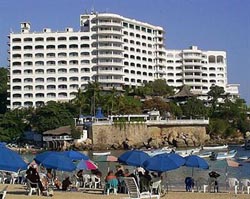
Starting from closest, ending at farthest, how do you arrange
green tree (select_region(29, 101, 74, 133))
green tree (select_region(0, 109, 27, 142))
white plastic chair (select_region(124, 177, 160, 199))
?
white plastic chair (select_region(124, 177, 160, 199))
green tree (select_region(29, 101, 74, 133))
green tree (select_region(0, 109, 27, 142))

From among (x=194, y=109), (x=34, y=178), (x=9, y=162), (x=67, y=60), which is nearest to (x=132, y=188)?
(x=34, y=178)

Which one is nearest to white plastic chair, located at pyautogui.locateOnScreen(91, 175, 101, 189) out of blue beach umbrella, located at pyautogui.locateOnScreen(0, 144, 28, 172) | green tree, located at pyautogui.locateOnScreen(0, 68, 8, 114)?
blue beach umbrella, located at pyautogui.locateOnScreen(0, 144, 28, 172)

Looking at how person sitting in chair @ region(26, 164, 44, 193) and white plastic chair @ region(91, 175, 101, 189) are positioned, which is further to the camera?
white plastic chair @ region(91, 175, 101, 189)

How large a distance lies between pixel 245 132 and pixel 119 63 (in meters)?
26.2

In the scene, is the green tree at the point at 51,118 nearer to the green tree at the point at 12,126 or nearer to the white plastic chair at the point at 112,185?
the green tree at the point at 12,126

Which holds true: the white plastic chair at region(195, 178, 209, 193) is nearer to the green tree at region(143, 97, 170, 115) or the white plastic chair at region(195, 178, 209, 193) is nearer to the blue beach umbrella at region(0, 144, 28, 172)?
the blue beach umbrella at region(0, 144, 28, 172)

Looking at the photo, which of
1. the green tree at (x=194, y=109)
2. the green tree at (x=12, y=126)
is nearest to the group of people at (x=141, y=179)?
the green tree at (x=12, y=126)

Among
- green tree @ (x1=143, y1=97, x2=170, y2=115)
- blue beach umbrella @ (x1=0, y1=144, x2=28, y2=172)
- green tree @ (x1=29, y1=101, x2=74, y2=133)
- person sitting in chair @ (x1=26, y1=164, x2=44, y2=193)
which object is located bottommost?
person sitting in chair @ (x1=26, y1=164, x2=44, y2=193)

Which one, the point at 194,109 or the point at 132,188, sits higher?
the point at 194,109

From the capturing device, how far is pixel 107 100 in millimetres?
88375

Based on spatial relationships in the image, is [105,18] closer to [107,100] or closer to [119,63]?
[119,63]

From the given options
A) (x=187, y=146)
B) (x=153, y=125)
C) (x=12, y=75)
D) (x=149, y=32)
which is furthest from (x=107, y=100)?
(x=149, y=32)

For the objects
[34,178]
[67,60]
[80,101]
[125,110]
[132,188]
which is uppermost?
[67,60]

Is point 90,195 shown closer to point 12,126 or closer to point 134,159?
point 134,159
